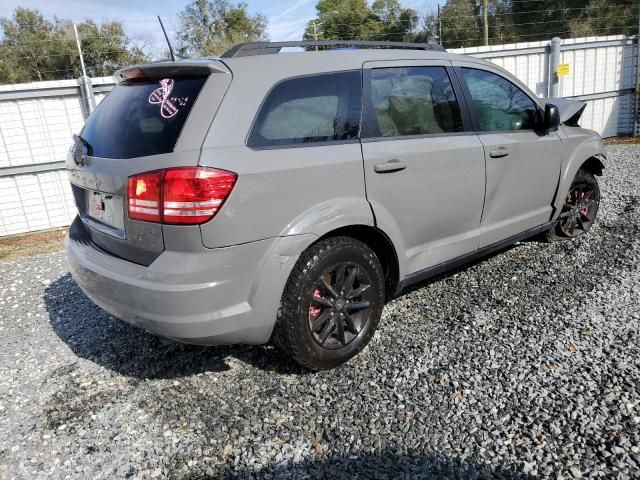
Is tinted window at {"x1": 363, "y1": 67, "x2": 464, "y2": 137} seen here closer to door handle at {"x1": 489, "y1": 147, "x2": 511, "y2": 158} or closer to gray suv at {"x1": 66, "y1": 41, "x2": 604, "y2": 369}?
gray suv at {"x1": 66, "y1": 41, "x2": 604, "y2": 369}

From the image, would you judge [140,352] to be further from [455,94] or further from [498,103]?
[498,103]

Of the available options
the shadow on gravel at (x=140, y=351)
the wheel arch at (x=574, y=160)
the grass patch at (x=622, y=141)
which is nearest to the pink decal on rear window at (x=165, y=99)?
the shadow on gravel at (x=140, y=351)

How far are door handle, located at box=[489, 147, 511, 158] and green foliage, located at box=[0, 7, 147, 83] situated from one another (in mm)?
22560

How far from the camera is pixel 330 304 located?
2.88m

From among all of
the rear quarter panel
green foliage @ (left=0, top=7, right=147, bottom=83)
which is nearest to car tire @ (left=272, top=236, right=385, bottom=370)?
the rear quarter panel

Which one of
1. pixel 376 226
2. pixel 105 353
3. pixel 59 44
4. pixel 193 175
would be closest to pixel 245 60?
pixel 193 175

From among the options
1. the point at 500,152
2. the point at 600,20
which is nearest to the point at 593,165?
the point at 500,152

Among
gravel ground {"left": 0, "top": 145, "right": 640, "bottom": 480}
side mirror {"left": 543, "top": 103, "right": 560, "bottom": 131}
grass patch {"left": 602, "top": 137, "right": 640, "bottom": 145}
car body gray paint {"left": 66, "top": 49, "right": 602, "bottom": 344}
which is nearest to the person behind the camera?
gravel ground {"left": 0, "top": 145, "right": 640, "bottom": 480}

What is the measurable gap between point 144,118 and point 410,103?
5.47ft

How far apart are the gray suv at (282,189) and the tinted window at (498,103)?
0.10 ft

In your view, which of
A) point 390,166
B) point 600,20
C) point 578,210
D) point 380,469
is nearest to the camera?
point 380,469

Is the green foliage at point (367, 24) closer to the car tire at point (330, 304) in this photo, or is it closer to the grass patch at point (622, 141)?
the grass patch at point (622, 141)

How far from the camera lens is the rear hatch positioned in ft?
7.94

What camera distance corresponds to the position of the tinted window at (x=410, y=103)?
9.96 feet
